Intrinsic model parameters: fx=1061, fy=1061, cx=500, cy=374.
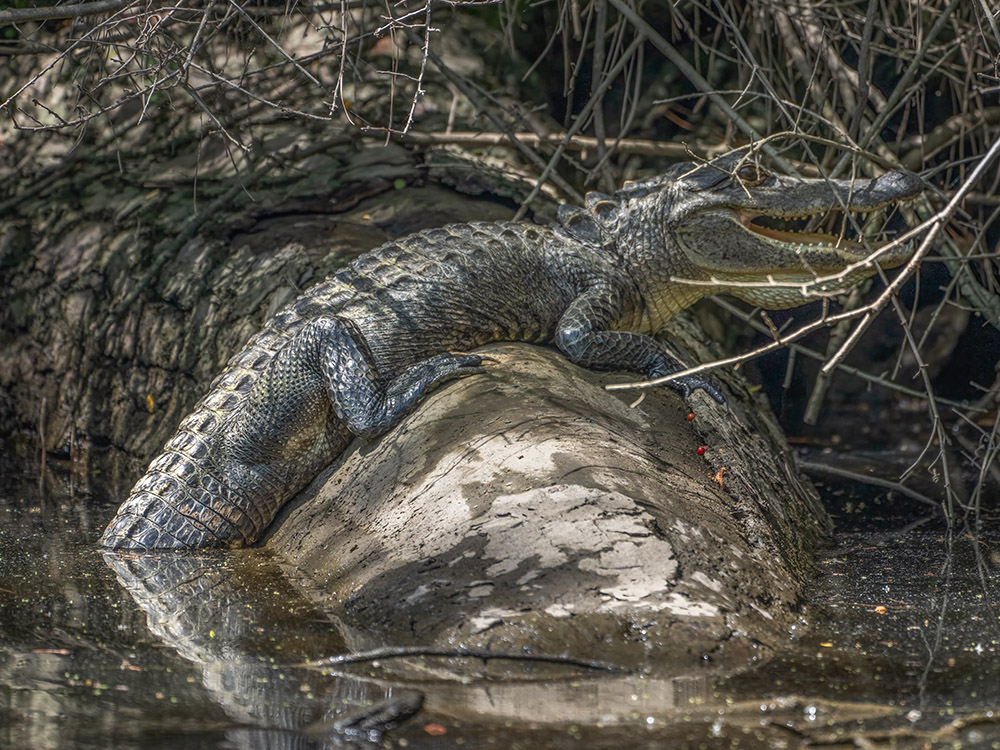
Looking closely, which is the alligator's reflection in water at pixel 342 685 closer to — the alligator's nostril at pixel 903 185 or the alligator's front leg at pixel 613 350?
the alligator's front leg at pixel 613 350

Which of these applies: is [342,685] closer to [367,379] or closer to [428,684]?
[428,684]

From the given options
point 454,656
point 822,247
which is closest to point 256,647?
point 454,656

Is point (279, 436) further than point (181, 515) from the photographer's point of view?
Yes

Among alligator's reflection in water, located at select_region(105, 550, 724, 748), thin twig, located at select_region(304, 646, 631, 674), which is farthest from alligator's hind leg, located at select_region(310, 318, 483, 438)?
thin twig, located at select_region(304, 646, 631, 674)

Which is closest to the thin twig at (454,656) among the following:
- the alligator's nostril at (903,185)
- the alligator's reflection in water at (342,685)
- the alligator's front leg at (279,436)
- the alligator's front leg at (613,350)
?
the alligator's reflection in water at (342,685)

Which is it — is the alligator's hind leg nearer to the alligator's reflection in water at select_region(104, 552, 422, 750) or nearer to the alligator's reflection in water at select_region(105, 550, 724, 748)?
the alligator's reflection in water at select_region(104, 552, 422, 750)

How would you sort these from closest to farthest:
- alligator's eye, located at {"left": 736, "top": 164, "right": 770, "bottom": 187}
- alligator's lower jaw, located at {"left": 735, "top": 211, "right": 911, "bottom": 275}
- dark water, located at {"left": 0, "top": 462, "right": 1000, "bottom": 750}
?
dark water, located at {"left": 0, "top": 462, "right": 1000, "bottom": 750} < alligator's lower jaw, located at {"left": 735, "top": 211, "right": 911, "bottom": 275} < alligator's eye, located at {"left": 736, "top": 164, "right": 770, "bottom": 187}

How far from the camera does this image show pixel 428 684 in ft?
7.92

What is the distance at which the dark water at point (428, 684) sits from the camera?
2.13 meters

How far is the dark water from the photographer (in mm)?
2133

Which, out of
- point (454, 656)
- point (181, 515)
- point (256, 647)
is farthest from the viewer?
point (181, 515)

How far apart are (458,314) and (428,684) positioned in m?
2.33

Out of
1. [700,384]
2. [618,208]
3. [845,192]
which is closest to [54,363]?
[618,208]

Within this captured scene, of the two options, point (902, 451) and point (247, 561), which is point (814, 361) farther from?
point (247, 561)
